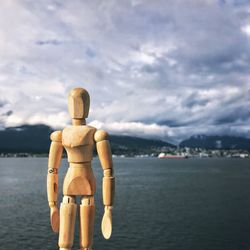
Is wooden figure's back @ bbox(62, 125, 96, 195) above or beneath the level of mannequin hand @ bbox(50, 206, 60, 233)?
above

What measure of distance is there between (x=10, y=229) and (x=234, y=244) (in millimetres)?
19991

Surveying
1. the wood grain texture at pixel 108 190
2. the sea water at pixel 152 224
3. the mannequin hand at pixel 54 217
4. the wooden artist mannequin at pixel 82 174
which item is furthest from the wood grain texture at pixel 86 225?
the sea water at pixel 152 224

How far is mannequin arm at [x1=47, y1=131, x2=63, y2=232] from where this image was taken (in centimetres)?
1009

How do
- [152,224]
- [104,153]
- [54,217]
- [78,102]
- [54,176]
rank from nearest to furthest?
[104,153] < [78,102] < [54,217] < [54,176] < [152,224]

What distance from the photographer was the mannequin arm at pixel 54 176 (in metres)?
10.1

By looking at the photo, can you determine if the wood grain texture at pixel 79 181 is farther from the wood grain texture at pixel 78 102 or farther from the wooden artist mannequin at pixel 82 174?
the wood grain texture at pixel 78 102

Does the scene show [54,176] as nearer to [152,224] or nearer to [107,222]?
[107,222]

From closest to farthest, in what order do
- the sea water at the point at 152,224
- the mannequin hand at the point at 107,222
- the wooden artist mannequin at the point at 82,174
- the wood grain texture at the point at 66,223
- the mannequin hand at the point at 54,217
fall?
1. the mannequin hand at the point at 107,222
2. the wooden artist mannequin at the point at 82,174
3. the wood grain texture at the point at 66,223
4. the mannequin hand at the point at 54,217
5. the sea water at the point at 152,224

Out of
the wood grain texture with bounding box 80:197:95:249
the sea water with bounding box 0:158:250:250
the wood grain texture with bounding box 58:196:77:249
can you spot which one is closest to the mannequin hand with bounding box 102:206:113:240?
the wood grain texture with bounding box 80:197:95:249

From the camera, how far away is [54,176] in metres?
10.2

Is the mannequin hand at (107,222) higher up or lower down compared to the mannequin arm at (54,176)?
lower down

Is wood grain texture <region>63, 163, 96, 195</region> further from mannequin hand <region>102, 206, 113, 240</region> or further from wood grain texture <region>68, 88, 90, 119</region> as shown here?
wood grain texture <region>68, 88, 90, 119</region>

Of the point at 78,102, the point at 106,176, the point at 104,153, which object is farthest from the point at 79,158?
the point at 78,102

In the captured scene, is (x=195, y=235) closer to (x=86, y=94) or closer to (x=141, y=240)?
(x=141, y=240)
